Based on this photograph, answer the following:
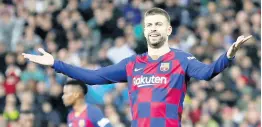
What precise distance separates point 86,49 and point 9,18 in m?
1.83

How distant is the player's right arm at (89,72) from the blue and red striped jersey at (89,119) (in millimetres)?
2421

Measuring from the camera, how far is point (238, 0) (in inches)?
875

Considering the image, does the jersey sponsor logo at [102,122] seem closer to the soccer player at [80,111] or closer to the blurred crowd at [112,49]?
the soccer player at [80,111]

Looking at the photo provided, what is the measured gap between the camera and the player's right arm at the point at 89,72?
8.29m

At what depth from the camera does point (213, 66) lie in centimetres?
766

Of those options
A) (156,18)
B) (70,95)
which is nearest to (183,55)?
(156,18)

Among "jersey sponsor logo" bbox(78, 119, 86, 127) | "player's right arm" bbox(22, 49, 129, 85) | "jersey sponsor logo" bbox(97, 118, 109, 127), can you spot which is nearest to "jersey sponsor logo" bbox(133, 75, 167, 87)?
"player's right arm" bbox(22, 49, 129, 85)

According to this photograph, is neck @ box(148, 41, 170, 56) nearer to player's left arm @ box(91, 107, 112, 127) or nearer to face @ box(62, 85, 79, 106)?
player's left arm @ box(91, 107, 112, 127)

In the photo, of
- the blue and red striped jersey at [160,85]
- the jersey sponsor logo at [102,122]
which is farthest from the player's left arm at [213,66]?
the jersey sponsor logo at [102,122]

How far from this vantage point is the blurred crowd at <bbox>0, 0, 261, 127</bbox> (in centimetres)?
1700

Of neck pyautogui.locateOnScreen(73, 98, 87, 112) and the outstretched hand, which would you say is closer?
the outstretched hand

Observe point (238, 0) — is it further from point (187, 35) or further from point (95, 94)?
point (95, 94)

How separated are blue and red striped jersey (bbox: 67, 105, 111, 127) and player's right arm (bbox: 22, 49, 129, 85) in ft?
7.94

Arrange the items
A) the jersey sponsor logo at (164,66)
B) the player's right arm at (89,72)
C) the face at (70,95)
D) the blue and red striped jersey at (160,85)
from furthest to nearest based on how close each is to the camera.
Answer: the face at (70,95)
the player's right arm at (89,72)
the jersey sponsor logo at (164,66)
the blue and red striped jersey at (160,85)
